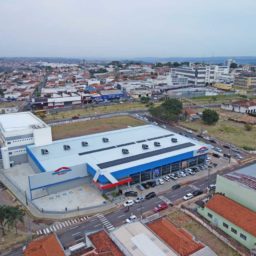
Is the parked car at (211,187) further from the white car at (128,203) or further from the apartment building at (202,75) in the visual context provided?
the apartment building at (202,75)

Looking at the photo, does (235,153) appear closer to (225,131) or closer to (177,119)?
(225,131)

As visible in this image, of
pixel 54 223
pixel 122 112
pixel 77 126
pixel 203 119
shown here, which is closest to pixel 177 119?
pixel 203 119

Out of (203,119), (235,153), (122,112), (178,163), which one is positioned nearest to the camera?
(178,163)

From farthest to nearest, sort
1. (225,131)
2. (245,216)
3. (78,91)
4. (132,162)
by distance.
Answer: (78,91), (225,131), (132,162), (245,216)

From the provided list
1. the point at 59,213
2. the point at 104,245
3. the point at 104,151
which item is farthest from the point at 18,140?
the point at 104,245

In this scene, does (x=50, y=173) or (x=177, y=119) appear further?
(x=177, y=119)

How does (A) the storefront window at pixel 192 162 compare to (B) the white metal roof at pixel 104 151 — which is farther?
(A) the storefront window at pixel 192 162

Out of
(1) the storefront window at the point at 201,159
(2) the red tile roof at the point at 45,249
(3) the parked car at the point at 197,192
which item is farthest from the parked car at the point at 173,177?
(2) the red tile roof at the point at 45,249
